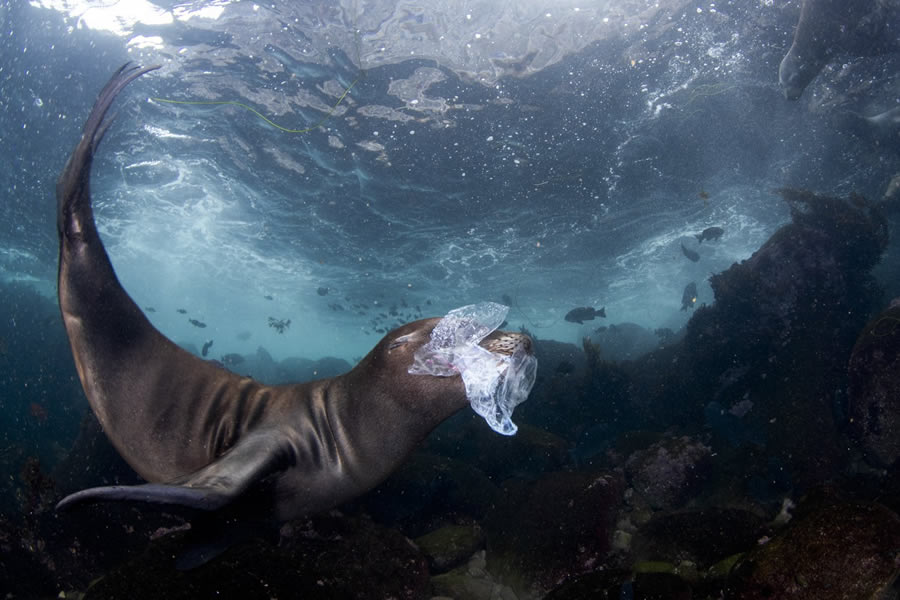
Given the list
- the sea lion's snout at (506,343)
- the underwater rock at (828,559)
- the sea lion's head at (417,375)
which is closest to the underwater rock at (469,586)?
the underwater rock at (828,559)

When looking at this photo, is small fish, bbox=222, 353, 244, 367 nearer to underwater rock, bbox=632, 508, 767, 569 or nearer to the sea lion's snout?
underwater rock, bbox=632, 508, 767, 569

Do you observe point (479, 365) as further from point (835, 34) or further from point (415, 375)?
point (835, 34)

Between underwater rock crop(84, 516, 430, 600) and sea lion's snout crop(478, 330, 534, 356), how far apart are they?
2708 millimetres

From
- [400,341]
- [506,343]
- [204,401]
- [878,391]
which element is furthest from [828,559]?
[878,391]

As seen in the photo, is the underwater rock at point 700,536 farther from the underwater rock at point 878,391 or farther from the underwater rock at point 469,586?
the underwater rock at point 878,391

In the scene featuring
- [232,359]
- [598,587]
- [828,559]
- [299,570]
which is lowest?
[232,359]

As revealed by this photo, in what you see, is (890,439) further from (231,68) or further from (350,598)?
(231,68)

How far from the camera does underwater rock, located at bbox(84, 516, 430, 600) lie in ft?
10.7

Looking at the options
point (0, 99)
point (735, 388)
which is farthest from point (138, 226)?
point (735, 388)

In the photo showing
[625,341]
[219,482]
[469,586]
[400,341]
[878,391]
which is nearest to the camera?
[219,482]

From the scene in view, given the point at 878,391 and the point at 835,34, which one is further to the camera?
the point at 835,34

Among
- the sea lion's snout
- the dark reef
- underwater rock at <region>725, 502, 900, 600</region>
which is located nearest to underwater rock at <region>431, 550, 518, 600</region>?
the dark reef

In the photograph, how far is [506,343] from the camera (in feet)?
8.77

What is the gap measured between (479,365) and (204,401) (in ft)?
7.08
